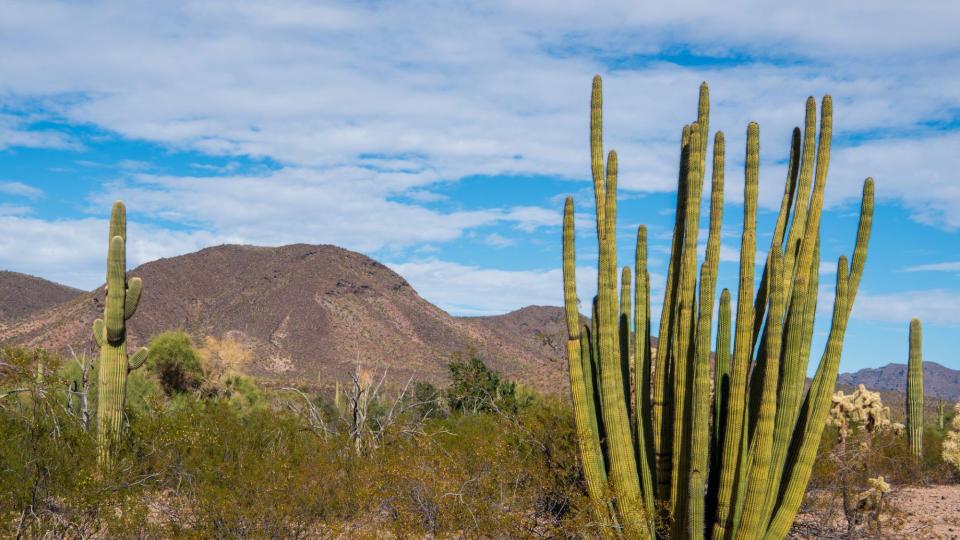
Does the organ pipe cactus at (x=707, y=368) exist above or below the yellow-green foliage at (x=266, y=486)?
above

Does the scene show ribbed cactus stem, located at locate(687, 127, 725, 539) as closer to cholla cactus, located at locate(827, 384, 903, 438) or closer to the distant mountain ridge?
cholla cactus, located at locate(827, 384, 903, 438)

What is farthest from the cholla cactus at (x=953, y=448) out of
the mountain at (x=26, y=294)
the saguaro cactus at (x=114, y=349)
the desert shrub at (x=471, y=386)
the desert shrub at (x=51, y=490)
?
the mountain at (x=26, y=294)

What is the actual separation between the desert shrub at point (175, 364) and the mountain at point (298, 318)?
59.1 feet

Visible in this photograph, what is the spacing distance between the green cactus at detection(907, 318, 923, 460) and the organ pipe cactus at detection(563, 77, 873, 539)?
1212 centimetres

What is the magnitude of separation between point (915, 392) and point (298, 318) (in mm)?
41594

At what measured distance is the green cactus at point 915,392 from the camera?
730 inches

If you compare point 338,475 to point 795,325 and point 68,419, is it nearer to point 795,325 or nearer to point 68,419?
point 68,419

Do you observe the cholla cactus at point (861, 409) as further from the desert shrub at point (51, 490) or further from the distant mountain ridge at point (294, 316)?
the distant mountain ridge at point (294, 316)

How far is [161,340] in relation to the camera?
26.4 m

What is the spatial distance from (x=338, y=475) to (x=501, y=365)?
39923 millimetres

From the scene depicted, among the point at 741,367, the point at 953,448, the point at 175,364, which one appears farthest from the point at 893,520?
the point at 175,364

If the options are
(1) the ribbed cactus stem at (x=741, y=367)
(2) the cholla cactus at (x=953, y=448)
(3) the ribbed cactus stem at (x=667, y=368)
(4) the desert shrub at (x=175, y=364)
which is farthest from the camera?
(4) the desert shrub at (x=175, y=364)

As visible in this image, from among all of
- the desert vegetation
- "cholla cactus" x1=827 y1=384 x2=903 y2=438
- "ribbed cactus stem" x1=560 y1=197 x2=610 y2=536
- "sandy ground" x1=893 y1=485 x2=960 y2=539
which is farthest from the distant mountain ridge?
"ribbed cactus stem" x1=560 y1=197 x2=610 y2=536

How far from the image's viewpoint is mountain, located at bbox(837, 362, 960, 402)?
336 feet
